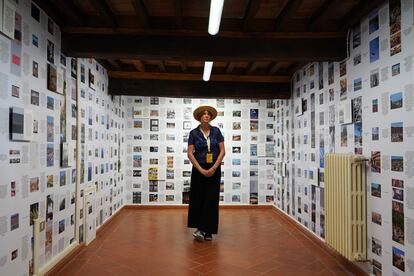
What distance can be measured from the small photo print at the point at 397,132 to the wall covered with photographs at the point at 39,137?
2425mm

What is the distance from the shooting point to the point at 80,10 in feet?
8.50

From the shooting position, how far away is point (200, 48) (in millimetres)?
2820

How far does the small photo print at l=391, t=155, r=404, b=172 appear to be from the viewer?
2.04 metres

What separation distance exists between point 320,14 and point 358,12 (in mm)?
277

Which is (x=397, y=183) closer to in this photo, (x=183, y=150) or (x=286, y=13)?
(x=286, y=13)

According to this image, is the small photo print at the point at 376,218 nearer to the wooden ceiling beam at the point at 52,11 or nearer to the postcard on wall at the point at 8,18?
the postcard on wall at the point at 8,18

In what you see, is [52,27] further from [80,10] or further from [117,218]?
[117,218]

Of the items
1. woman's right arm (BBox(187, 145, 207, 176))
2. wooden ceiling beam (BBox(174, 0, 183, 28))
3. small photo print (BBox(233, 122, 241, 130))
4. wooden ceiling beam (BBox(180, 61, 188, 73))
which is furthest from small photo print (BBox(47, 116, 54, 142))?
small photo print (BBox(233, 122, 241, 130))

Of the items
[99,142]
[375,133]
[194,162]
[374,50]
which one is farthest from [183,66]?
[375,133]

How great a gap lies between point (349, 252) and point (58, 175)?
2.45 meters

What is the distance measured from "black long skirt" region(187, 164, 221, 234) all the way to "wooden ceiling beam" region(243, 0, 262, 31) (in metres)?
1.68

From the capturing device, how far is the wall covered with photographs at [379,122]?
78.5 inches

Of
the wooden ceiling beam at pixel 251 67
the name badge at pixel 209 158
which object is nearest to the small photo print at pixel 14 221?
the name badge at pixel 209 158

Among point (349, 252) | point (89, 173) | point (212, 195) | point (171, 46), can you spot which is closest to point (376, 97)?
point (349, 252)
